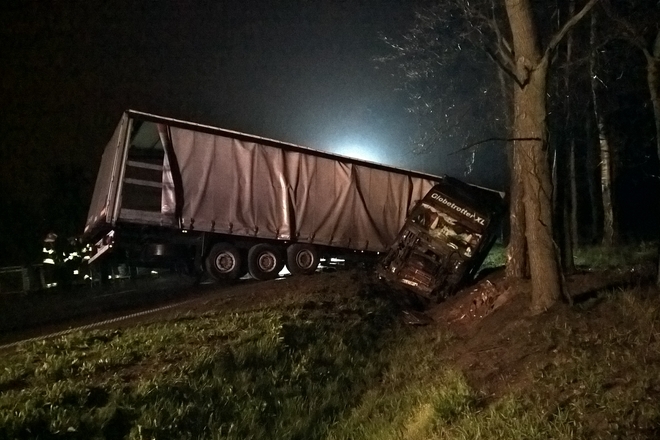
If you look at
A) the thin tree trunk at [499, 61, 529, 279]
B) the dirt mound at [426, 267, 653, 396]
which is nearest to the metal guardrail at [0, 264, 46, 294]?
the dirt mound at [426, 267, 653, 396]

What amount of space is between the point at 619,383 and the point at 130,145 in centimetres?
1072

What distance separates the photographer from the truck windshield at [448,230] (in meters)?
13.7

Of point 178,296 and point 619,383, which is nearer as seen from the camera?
point 619,383

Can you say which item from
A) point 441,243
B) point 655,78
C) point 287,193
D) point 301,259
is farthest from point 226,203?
point 655,78

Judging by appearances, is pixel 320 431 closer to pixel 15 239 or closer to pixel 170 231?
pixel 170 231

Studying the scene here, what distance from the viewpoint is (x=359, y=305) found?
11.4m

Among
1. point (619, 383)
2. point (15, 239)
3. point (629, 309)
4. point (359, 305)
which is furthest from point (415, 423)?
point (15, 239)

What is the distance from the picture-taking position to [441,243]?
13.7 metres

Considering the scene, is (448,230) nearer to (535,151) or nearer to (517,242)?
(517,242)

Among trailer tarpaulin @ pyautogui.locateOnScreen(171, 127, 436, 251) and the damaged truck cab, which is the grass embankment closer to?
the damaged truck cab

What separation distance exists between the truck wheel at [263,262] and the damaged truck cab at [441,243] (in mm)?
2622

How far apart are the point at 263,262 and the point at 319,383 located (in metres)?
7.35

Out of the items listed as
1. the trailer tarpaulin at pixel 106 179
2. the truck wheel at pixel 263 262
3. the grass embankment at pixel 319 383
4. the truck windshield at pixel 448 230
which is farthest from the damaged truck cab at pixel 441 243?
the trailer tarpaulin at pixel 106 179

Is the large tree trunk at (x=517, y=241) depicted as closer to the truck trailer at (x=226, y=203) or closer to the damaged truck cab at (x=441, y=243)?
the damaged truck cab at (x=441, y=243)
